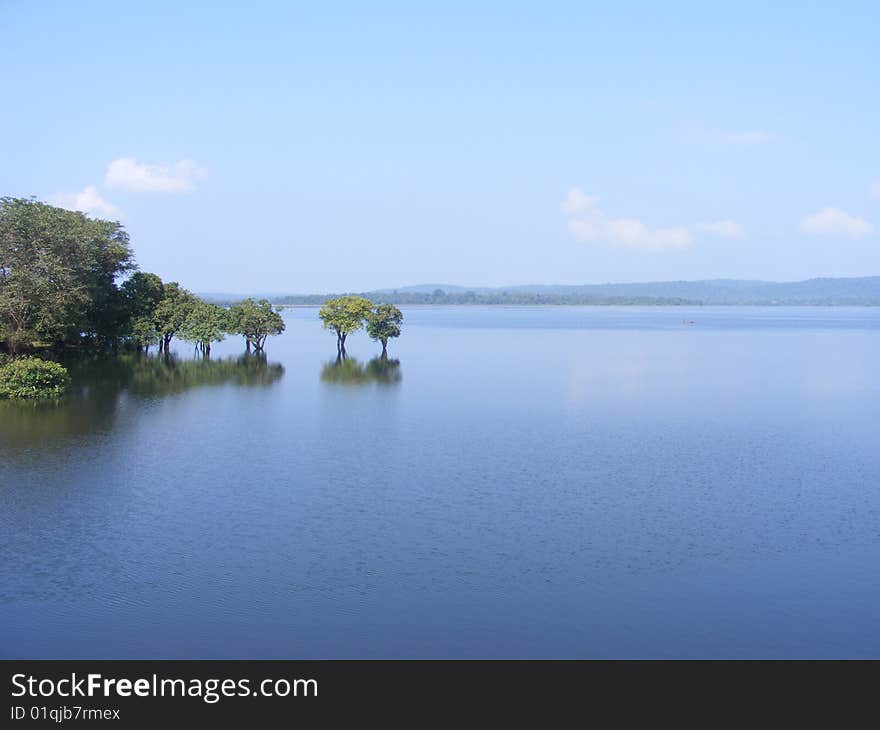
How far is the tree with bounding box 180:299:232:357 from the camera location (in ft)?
233

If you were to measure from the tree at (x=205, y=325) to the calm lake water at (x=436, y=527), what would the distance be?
2291cm

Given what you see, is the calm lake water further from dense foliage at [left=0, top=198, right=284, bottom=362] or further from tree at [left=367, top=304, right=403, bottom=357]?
tree at [left=367, top=304, right=403, bottom=357]

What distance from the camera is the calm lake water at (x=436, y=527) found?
17438 millimetres

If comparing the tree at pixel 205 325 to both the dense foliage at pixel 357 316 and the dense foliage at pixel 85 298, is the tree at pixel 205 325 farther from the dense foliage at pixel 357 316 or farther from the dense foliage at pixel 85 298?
the dense foliage at pixel 357 316

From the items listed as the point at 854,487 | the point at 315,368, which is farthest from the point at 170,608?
the point at 315,368

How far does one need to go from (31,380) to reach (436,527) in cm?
3026

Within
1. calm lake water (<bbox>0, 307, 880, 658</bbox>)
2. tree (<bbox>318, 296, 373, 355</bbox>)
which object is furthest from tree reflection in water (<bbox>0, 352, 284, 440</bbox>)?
tree (<bbox>318, 296, 373, 355</bbox>)

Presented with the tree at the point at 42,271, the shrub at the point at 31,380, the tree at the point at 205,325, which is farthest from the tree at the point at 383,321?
the shrub at the point at 31,380

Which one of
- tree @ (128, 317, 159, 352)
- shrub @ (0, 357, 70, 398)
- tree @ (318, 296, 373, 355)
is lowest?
shrub @ (0, 357, 70, 398)

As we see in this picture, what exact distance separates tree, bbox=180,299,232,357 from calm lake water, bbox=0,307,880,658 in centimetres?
2291

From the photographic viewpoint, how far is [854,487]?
2831 cm

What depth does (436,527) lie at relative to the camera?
23.6 metres
